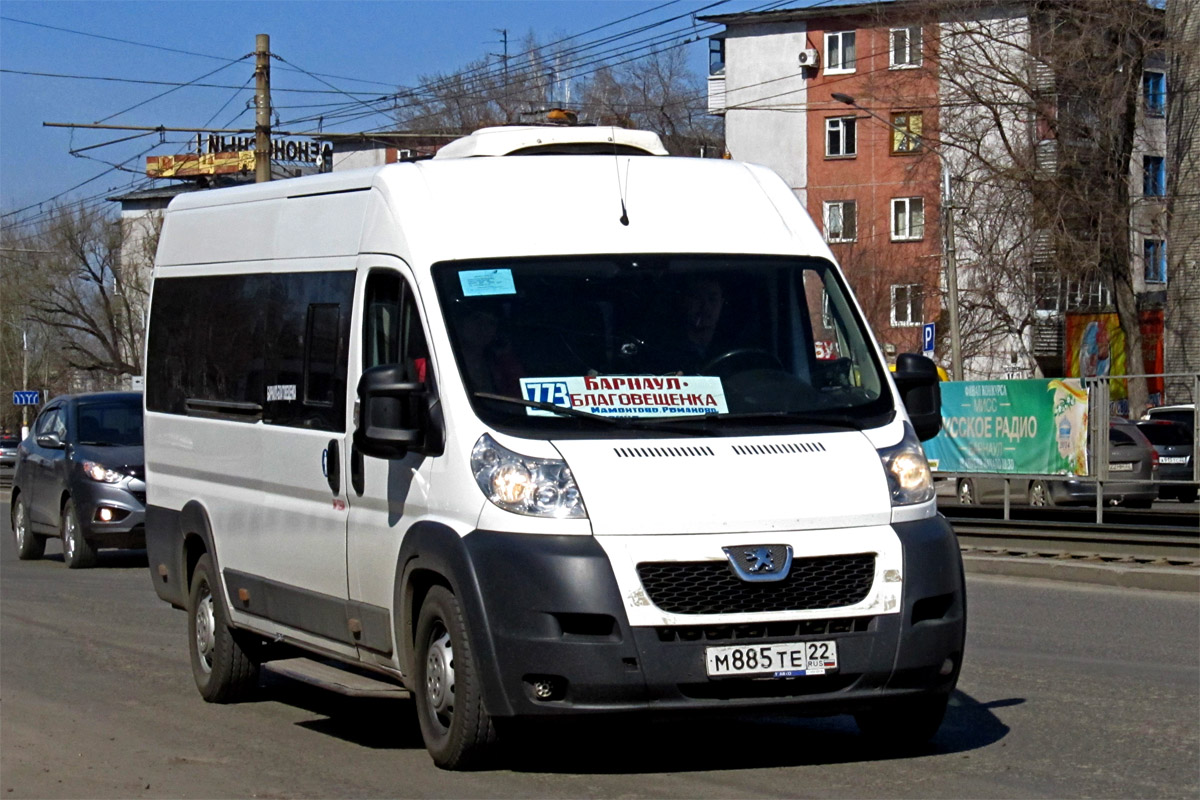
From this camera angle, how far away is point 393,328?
24.0 feet

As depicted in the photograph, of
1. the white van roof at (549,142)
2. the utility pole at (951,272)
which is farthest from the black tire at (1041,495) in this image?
the white van roof at (549,142)

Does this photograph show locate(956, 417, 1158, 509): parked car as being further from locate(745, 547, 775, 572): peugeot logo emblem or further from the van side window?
locate(745, 547, 775, 572): peugeot logo emblem

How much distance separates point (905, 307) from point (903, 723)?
5221cm

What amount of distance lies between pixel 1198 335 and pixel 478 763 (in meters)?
44.2

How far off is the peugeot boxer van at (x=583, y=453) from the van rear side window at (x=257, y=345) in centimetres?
3

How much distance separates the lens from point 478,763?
664cm

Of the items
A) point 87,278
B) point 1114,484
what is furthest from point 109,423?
point 87,278

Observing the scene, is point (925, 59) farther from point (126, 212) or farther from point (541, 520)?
point (126, 212)

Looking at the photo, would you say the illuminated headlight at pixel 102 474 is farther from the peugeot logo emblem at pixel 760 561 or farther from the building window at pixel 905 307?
the building window at pixel 905 307

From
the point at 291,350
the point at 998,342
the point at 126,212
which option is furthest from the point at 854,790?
the point at 126,212

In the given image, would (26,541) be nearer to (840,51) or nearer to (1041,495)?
(1041,495)

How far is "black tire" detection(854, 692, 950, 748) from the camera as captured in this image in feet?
22.7

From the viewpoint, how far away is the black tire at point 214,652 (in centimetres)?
906

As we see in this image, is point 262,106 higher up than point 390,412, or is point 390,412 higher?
point 262,106
